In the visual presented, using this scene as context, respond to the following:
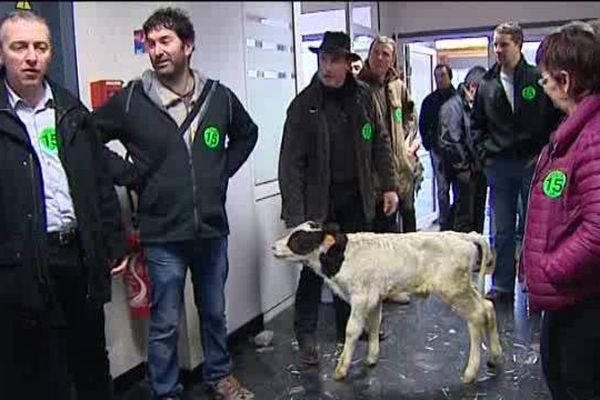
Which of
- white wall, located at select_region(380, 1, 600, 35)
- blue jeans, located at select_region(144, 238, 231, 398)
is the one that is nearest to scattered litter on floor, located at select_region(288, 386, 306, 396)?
blue jeans, located at select_region(144, 238, 231, 398)

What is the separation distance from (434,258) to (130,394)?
130 centimetres

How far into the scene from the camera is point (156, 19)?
2.02 meters

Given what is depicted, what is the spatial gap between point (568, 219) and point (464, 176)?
1.14 m

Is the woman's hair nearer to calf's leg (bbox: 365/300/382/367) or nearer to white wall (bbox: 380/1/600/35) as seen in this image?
white wall (bbox: 380/1/600/35)

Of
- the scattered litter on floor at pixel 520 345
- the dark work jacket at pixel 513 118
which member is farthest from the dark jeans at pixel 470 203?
the scattered litter on floor at pixel 520 345

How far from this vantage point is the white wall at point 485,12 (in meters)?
1.50

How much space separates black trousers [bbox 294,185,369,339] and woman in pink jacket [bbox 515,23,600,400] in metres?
1.26

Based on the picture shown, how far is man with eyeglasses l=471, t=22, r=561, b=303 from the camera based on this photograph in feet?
7.54

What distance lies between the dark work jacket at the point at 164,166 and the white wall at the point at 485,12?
828mm

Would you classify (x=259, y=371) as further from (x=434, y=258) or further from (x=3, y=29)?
(x=3, y=29)

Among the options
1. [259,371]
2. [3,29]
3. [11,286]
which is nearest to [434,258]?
[259,371]

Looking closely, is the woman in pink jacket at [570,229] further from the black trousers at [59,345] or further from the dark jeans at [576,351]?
the black trousers at [59,345]

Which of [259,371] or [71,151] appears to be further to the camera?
[259,371]

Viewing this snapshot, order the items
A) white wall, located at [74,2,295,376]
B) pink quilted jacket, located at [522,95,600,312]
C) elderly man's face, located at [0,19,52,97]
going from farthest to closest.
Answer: white wall, located at [74,2,295,376] → elderly man's face, located at [0,19,52,97] → pink quilted jacket, located at [522,95,600,312]
